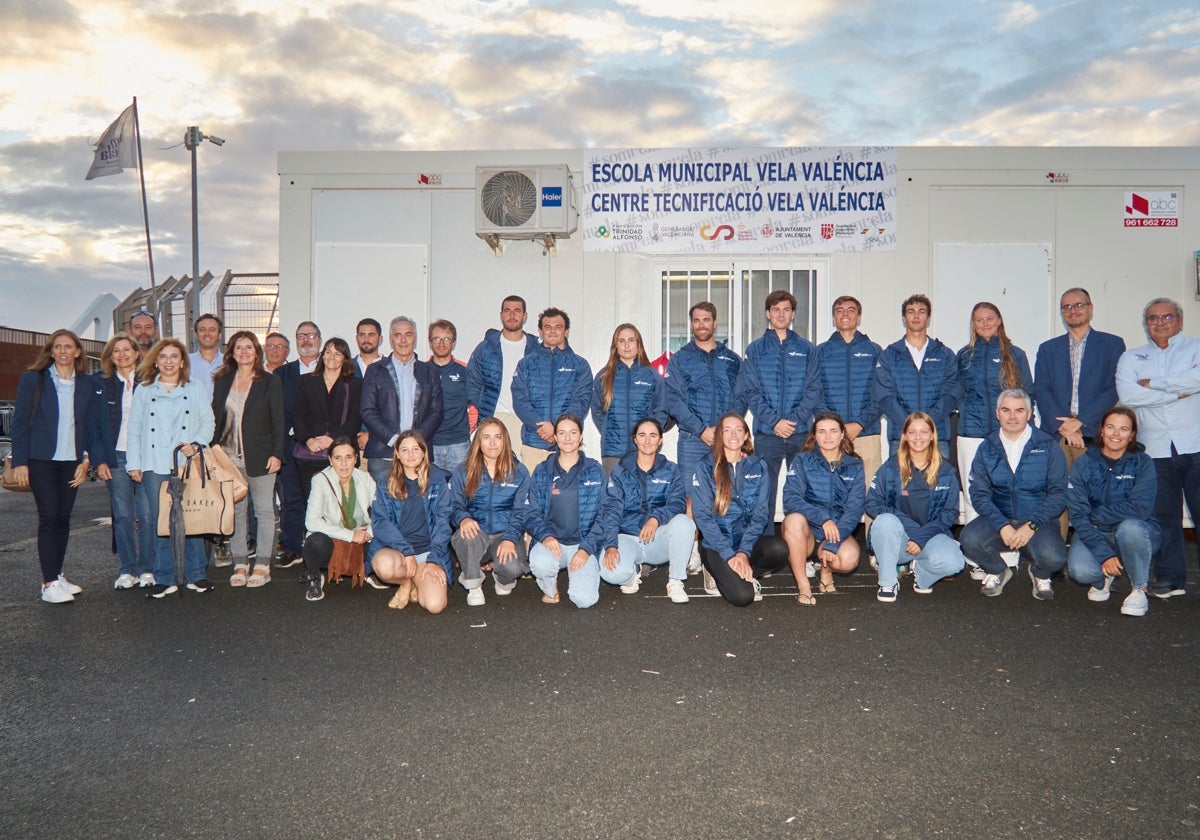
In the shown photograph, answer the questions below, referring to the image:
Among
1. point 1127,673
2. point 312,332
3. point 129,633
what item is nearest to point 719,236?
point 312,332

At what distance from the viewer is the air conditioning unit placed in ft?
22.2

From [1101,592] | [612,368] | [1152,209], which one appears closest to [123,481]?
[612,368]

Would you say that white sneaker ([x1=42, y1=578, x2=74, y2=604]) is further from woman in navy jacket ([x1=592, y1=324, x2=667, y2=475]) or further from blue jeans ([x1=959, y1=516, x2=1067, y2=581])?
blue jeans ([x1=959, y1=516, x2=1067, y2=581])

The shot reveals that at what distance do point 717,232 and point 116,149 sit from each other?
1645 centimetres

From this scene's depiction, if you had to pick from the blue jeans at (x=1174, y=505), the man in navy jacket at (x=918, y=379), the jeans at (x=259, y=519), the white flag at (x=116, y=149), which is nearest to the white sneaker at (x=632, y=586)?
the man in navy jacket at (x=918, y=379)

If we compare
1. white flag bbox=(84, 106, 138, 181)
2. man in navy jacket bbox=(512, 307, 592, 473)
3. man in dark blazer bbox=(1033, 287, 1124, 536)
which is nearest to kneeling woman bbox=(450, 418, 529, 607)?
man in navy jacket bbox=(512, 307, 592, 473)

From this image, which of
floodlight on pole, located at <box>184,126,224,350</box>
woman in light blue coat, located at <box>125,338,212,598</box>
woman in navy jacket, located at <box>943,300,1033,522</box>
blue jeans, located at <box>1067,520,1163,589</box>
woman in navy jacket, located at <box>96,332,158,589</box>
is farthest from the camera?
floodlight on pole, located at <box>184,126,224,350</box>

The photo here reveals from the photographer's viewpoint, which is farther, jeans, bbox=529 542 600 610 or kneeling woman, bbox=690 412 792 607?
kneeling woman, bbox=690 412 792 607

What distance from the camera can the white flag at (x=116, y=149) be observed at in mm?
17609

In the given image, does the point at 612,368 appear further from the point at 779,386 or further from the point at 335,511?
the point at 335,511

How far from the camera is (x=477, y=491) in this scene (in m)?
5.56

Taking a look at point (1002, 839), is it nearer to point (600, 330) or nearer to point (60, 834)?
point (60, 834)

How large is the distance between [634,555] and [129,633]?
303cm

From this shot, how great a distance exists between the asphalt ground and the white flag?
1556 centimetres
